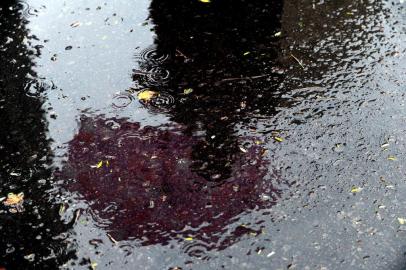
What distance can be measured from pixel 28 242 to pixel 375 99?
2450mm

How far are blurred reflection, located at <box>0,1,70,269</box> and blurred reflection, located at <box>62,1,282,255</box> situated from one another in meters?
0.21

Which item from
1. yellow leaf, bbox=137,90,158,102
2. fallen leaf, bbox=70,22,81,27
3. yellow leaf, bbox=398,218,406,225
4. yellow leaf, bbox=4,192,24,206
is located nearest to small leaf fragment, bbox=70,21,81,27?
fallen leaf, bbox=70,22,81,27

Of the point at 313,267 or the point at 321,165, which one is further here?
the point at 321,165

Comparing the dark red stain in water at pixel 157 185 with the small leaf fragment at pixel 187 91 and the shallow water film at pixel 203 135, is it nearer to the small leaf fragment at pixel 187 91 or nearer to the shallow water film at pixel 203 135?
the shallow water film at pixel 203 135

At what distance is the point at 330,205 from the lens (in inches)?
108

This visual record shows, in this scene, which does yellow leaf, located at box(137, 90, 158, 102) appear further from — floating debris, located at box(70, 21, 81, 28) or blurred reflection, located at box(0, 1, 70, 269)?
floating debris, located at box(70, 21, 81, 28)

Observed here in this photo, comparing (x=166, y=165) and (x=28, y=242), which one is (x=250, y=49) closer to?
(x=166, y=165)

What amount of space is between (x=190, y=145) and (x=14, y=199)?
1117 millimetres

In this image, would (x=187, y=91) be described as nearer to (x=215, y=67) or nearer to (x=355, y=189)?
(x=215, y=67)

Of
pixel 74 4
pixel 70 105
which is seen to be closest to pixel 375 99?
pixel 70 105

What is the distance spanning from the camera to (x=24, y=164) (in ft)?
9.95

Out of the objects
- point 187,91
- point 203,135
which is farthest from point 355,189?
point 187,91

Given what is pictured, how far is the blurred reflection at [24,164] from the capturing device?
2584 mm

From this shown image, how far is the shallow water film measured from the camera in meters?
2.59
